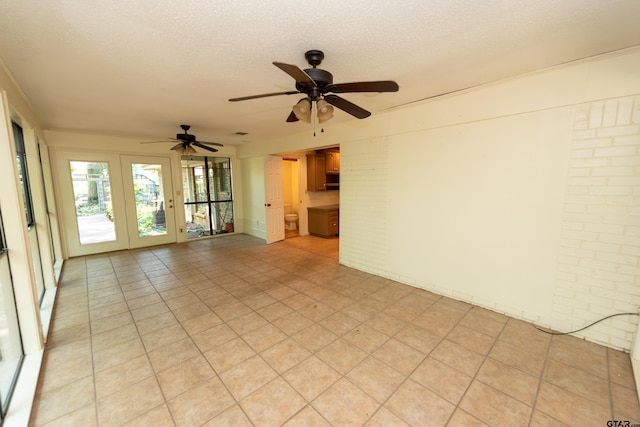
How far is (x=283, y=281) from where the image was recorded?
372 centimetres

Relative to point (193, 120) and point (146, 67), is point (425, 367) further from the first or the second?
point (193, 120)

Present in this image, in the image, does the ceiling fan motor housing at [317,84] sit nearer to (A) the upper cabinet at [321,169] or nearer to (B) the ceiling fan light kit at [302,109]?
(B) the ceiling fan light kit at [302,109]

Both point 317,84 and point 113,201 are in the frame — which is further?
point 113,201

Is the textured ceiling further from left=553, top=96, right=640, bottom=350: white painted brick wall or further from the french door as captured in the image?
the french door

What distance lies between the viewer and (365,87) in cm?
187

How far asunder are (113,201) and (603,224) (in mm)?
7428

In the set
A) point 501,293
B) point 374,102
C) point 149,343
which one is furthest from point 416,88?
point 149,343

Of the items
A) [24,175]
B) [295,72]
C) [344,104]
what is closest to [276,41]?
[295,72]

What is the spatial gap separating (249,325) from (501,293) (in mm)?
2718

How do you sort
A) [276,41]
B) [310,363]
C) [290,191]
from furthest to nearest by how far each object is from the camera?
1. [290,191]
2. [310,363]
3. [276,41]

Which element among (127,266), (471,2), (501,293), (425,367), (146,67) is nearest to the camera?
(471,2)

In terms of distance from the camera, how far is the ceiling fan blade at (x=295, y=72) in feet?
5.00

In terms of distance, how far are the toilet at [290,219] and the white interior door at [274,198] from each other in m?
0.98

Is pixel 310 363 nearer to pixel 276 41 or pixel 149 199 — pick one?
pixel 276 41
